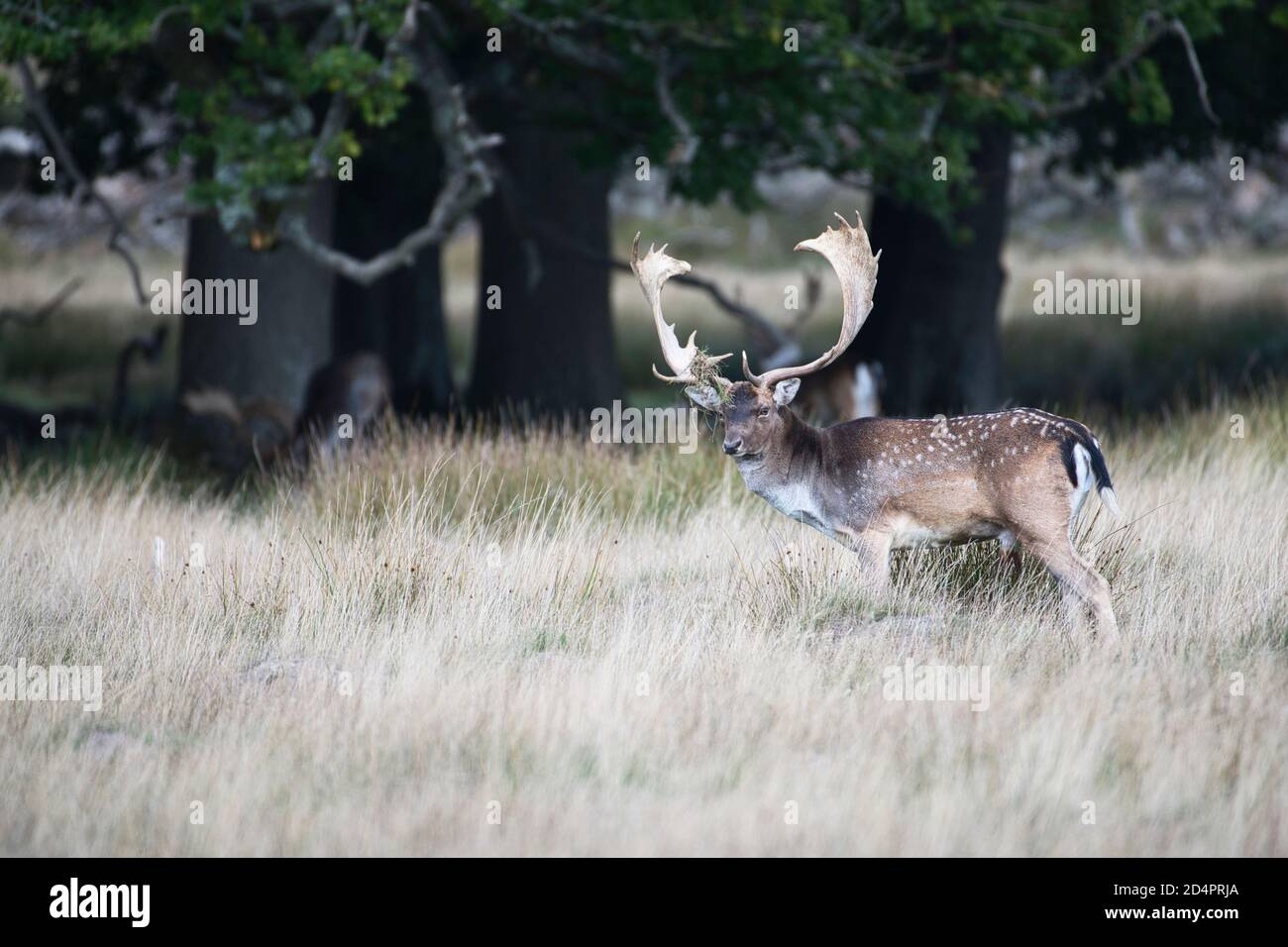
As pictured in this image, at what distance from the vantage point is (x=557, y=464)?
9508 millimetres

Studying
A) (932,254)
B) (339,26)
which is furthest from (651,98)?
(932,254)

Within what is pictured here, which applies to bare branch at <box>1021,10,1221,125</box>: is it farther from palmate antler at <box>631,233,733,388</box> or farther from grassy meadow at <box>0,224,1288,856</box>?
palmate antler at <box>631,233,733,388</box>

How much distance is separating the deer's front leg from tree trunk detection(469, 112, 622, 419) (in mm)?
7528

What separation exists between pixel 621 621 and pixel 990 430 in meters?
1.75

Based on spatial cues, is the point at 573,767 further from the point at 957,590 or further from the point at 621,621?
the point at 957,590

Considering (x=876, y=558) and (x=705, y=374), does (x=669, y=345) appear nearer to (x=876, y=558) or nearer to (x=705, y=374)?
(x=705, y=374)

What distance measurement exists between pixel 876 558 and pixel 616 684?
1.42 m

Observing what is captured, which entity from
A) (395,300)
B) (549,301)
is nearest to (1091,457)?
(549,301)

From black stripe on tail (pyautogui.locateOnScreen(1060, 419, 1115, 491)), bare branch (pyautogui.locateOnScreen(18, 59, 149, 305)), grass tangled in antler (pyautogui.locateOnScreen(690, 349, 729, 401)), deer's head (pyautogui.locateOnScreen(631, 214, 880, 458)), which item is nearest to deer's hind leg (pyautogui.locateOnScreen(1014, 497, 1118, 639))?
black stripe on tail (pyautogui.locateOnScreen(1060, 419, 1115, 491))

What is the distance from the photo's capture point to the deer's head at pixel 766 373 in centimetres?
716

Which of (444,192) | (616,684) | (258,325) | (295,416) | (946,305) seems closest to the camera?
(616,684)

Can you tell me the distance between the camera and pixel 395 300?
16.9 meters

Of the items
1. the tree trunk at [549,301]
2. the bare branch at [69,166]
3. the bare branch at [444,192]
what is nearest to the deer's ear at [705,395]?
the bare branch at [444,192]

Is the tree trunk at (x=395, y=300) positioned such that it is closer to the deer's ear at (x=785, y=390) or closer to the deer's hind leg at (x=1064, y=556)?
the deer's ear at (x=785, y=390)
